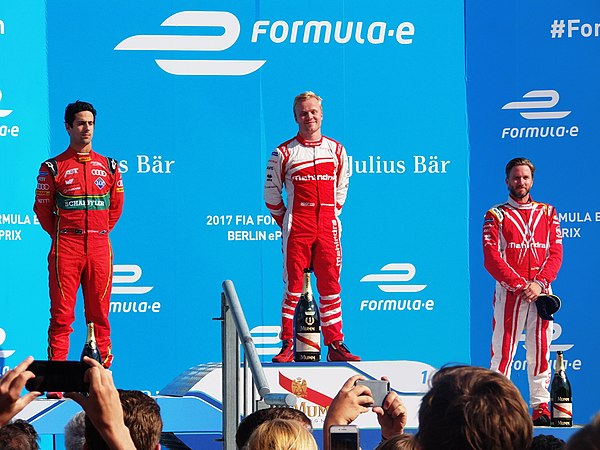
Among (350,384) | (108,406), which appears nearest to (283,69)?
(350,384)

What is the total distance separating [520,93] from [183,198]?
8.96 ft

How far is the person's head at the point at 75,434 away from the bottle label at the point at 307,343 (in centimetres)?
347

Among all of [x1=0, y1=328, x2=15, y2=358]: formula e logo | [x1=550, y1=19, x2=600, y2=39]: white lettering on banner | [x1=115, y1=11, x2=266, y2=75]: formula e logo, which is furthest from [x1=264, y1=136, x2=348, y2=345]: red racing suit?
[x1=550, y1=19, x2=600, y2=39]: white lettering on banner

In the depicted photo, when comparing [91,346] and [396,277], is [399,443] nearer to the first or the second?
[91,346]

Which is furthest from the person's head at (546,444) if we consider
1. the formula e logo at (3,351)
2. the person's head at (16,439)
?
the formula e logo at (3,351)

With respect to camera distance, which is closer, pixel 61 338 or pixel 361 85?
pixel 61 338

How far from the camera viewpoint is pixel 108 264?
6949 mm

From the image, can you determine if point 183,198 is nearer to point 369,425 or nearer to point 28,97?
point 28,97

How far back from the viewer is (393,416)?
103 inches

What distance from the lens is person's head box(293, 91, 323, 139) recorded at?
22.6 feet

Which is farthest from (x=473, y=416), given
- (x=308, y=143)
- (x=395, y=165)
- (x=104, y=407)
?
(x=395, y=165)

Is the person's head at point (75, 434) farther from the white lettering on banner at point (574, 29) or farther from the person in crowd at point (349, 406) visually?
the white lettering on banner at point (574, 29)

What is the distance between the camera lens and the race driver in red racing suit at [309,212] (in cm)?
685

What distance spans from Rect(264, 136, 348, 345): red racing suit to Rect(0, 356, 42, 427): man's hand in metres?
4.85
